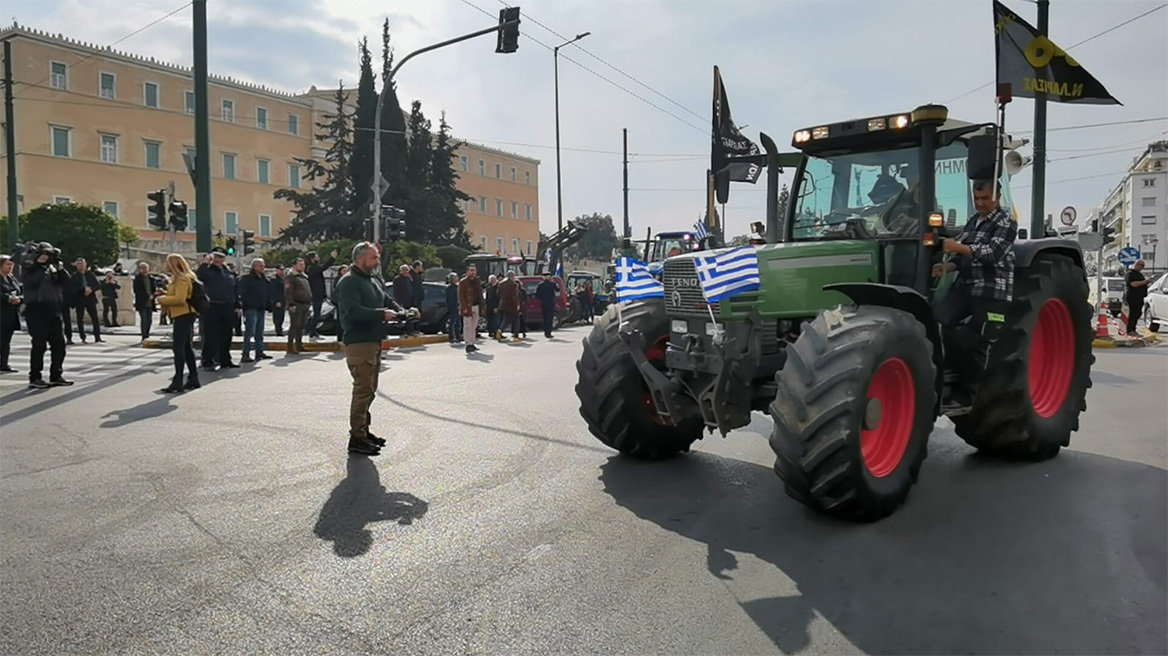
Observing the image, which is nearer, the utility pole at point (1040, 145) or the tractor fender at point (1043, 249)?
the tractor fender at point (1043, 249)

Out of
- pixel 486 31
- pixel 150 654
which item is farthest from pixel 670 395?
pixel 486 31

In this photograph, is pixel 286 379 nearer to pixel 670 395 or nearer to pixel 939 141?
pixel 670 395

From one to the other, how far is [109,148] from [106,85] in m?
4.34

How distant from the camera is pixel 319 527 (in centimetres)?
→ 501

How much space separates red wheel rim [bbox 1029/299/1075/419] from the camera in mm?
6988

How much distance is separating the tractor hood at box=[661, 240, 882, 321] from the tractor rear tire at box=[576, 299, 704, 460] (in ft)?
1.19

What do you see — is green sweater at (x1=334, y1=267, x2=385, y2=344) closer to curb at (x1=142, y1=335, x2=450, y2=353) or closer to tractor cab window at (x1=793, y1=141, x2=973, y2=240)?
tractor cab window at (x1=793, y1=141, x2=973, y2=240)

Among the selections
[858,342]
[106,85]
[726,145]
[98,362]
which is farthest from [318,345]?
[106,85]

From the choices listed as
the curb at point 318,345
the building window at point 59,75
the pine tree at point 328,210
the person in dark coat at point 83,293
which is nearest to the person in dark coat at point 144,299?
the curb at point 318,345

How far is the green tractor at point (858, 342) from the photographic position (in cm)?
479

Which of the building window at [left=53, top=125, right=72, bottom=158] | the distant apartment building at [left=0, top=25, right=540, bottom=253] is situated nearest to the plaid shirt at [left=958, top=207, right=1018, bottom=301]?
the distant apartment building at [left=0, top=25, right=540, bottom=253]

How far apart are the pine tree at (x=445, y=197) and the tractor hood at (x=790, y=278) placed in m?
50.5

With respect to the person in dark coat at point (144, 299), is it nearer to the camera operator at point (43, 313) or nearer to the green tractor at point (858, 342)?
the camera operator at point (43, 313)

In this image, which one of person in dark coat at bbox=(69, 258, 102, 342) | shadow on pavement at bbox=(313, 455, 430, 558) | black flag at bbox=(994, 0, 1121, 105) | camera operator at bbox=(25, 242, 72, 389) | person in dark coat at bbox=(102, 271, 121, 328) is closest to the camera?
shadow on pavement at bbox=(313, 455, 430, 558)
